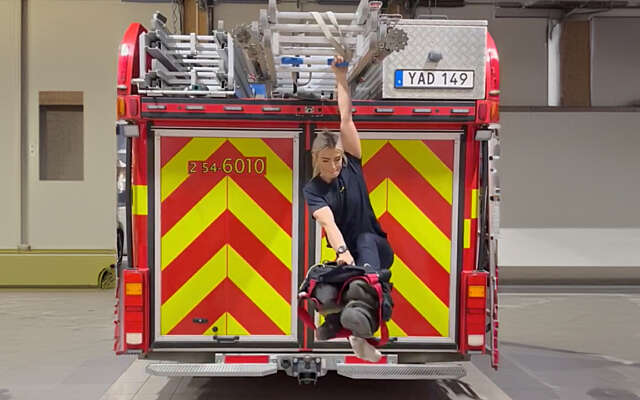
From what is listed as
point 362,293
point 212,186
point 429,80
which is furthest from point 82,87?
point 362,293

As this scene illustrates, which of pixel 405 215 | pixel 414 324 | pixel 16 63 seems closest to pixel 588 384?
pixel 414 324

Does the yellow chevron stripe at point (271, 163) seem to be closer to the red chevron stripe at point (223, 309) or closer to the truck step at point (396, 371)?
the red chevron stripe at point (223, 309)

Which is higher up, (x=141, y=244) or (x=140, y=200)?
(x=140, y=200)

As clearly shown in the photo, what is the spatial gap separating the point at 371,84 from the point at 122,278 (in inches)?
95.8

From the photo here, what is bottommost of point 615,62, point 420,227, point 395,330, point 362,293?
point 395,330

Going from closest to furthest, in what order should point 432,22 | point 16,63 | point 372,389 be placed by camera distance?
1. point 432,22
2. point 372,389
3. point 16,63

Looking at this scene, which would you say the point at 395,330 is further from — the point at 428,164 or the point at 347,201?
the point at 347,201

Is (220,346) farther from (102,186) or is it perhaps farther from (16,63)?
(16,63)

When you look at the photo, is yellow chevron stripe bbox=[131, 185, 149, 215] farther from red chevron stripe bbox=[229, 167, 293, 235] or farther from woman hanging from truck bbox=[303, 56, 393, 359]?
woman hanging from truck bbox=[303, 56, 393, 359]

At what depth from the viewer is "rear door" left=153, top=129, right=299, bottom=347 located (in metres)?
4.66

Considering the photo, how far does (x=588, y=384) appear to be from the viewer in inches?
246

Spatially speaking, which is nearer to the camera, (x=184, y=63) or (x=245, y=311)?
(x=245, y=311)

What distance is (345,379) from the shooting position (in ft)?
20.7

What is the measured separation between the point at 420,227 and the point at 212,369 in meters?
1.80
